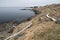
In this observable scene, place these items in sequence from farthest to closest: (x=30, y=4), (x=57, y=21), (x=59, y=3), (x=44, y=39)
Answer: (x=30, y=4) < (x=59, y=3) < (x=57, y=21) < (x=44, y=39)

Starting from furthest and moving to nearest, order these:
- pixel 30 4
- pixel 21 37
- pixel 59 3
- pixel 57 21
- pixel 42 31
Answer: pixel 30 4, pixel 59 3, pixel 57 21, pixel 21 37, pixel 42 31

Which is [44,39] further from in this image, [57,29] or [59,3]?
[59,3]

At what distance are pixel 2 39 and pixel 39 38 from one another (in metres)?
5.37

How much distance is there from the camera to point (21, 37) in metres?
15.1

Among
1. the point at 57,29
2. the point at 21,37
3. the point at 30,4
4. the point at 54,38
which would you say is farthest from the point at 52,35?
the point at 30,4

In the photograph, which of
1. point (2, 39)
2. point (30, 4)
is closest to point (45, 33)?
point (2, 39)

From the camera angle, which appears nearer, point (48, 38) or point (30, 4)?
point (48, 38)

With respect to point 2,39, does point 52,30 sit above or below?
above

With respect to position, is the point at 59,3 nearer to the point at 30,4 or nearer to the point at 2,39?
the point at 30,4

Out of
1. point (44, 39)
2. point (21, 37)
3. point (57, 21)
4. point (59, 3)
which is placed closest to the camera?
point (44, 39)

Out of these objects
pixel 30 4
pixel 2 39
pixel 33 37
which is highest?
pixel 33 37

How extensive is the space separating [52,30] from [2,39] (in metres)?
5.54

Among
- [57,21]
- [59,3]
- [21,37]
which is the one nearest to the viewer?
[21,37]

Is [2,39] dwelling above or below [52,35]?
below
